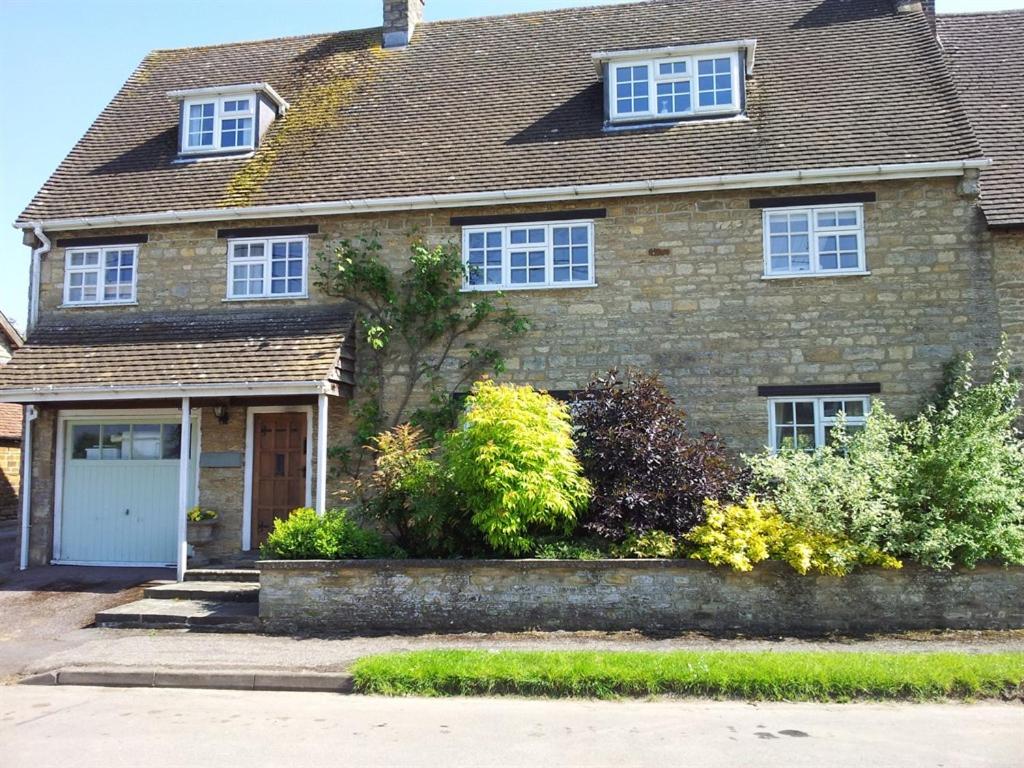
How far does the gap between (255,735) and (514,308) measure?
27.8 ft

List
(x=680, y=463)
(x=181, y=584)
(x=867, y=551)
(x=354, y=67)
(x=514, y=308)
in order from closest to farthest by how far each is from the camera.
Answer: (x=867, y=551) → (x=680, y=463) → (x=181, y=584) → (x=514, y=308) → (x=354, y=67)

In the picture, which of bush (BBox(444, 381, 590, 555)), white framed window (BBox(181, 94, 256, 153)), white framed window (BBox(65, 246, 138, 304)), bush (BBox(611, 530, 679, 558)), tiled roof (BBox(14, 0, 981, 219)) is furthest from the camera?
white framed window (BBox(181, 94, 256, 153))

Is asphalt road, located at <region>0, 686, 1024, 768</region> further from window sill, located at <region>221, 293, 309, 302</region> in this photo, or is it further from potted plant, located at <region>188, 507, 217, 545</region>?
window sill, located at <region>221, 293, 309, 302</region>

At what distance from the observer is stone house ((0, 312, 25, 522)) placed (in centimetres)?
2361

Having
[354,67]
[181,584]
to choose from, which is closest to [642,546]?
[181,584]

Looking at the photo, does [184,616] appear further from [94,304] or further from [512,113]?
[512,113]

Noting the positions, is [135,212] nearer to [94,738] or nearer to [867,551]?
[94,738]

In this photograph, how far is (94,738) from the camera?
6.79 metres

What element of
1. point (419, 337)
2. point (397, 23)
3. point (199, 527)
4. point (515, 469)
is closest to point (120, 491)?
point (199, 527)

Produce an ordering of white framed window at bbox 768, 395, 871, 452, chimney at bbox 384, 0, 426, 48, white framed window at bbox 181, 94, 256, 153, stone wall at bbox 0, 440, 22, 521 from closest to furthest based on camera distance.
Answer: white framed window at bbox 768, 395, 871, 452 → white framed window at bbox 181, 94, 256, 153 → chimney at bbox 384, 0, 426, 48 → stone wall at bbox 0, 440, 22, 521

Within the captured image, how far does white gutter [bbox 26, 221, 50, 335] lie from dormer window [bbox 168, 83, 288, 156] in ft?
9.61

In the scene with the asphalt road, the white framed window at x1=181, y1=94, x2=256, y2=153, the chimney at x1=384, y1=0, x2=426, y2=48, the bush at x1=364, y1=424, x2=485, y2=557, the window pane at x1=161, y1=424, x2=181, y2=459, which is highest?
the chimney at x1=384, y1=0, x2=426, y2=48

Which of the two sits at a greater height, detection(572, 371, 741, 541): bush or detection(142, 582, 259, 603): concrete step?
detection(572, 371, 741, 541): bush

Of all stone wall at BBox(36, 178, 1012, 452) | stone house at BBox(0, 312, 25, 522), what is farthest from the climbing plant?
stone house at BBox(0, 312, 25, 522)
